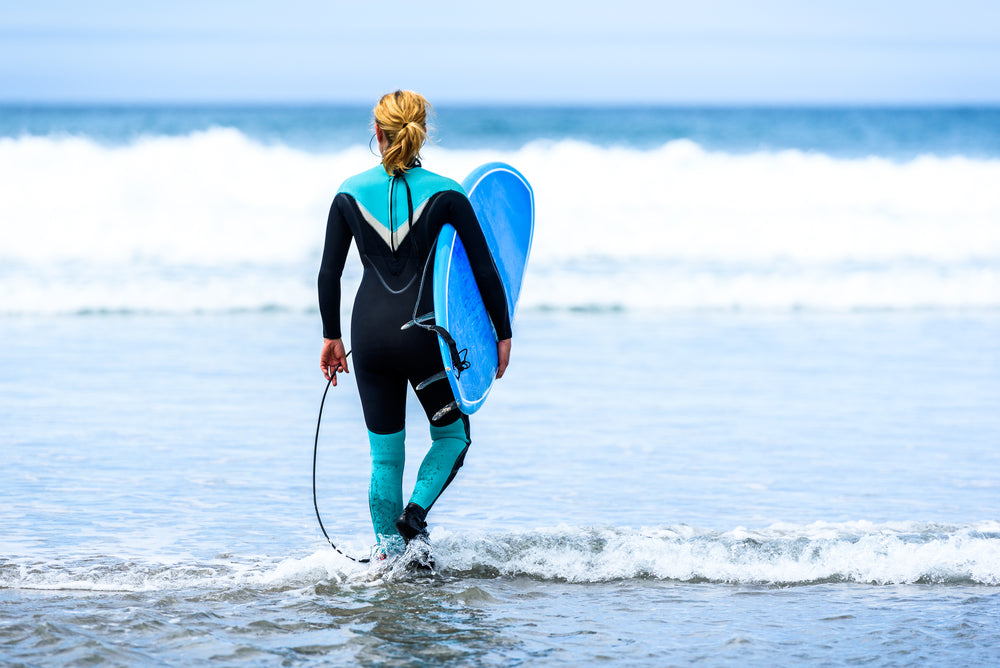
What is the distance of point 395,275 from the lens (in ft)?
11.9

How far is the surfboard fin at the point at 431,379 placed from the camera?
3.70 metres

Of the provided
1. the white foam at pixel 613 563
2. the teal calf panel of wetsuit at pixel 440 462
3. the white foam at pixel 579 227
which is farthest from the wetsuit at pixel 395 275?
the white foam at pixel 579 227

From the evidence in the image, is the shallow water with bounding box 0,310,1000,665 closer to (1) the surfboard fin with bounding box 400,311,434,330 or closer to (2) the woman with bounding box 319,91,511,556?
(2) the woman with bounding box 319,91,511,556

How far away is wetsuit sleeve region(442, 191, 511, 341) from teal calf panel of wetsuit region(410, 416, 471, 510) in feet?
1.31

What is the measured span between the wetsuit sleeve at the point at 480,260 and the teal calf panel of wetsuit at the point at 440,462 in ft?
1.31

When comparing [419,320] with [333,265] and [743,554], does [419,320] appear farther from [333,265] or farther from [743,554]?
[743,554]

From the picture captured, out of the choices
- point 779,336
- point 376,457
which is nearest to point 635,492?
point 376,457

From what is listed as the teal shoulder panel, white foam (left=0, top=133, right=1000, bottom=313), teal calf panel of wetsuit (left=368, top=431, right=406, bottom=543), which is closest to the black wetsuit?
the teal shoulder panel

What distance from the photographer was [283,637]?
3.23m

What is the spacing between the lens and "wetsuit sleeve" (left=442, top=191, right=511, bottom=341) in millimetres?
3568

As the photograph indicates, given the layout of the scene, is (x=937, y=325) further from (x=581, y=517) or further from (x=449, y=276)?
(x=449, y=276)

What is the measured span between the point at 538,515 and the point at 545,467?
2.46ft

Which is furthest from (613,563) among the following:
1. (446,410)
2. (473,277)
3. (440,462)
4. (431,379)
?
(473,277)

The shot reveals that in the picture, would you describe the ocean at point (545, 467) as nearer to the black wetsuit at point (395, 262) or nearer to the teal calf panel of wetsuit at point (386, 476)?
the teal calf panel of wetsuit at point (386, 476)
